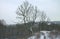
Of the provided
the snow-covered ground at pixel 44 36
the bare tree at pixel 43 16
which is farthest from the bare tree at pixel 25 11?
the snow-covered ground at pixel 44 36

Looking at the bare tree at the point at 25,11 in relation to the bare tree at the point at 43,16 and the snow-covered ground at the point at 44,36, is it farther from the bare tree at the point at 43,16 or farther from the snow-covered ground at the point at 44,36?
the snow-covered ground at the point at 44,36

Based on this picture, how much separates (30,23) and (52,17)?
1.34 feet

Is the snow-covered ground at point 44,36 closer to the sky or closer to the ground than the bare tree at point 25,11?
closer to the ground

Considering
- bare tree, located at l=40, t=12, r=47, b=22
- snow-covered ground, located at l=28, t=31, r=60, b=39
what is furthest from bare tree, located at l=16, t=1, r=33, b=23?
snow-covered ground, located at l=28, t=31, r=60, b=39

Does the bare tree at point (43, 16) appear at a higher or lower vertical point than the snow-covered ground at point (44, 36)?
higher

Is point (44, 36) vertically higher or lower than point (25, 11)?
lower

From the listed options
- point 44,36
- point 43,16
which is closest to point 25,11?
point 43,16

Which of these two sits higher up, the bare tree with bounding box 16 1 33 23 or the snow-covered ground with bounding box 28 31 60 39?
the bare tree with bounding box 16 1 33 23

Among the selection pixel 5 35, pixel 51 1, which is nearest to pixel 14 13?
pixel 5 35

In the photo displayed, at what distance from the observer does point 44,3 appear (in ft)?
7.03

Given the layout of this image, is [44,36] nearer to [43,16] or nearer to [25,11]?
[43,16]

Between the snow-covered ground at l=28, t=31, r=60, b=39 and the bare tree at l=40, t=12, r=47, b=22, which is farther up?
the bare tree at l=40, t=12, r=47, b=22

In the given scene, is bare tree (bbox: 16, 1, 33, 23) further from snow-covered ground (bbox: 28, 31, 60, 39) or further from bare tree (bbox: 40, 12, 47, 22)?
snow-covered ground (bbox: 28, 31, 60, 39)

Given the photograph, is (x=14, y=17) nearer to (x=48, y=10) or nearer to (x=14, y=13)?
(x=14, y=13)
